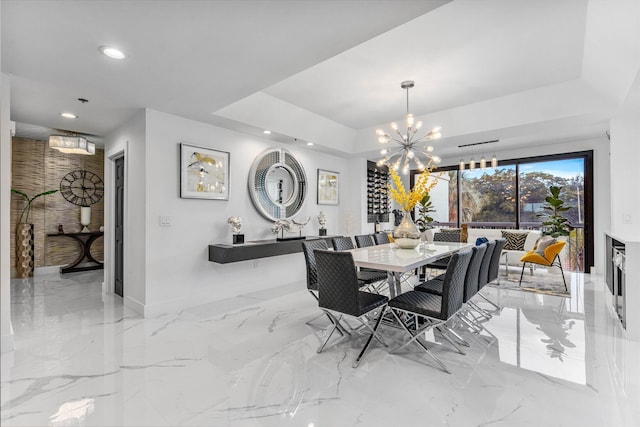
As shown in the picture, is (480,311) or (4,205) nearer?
(4,205)

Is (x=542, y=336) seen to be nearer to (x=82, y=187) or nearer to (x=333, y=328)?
(x=333, y=328)

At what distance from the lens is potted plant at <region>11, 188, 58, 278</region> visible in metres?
5.39

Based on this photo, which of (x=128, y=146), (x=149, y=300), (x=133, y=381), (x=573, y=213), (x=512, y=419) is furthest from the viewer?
(x=573, y=213)

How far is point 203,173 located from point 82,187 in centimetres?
398

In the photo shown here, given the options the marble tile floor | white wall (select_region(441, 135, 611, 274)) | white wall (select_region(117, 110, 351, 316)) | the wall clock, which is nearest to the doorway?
white wall (select_region(117, 110, 351, 316))

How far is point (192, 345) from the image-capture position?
8.89 feet

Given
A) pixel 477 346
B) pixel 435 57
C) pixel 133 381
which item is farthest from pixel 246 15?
pixel 477 346

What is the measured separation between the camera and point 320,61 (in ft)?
8.13

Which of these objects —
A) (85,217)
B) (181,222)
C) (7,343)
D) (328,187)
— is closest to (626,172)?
(328,187)

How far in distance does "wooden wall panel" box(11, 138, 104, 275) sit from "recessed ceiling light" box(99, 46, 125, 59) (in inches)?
193

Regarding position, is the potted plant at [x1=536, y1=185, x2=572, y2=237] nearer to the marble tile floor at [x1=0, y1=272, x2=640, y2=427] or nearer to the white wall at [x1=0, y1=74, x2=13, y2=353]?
the marble tile floor at [x1=0, y1=272, x2=640, y2=427]

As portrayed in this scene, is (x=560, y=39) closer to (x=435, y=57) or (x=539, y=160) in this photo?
(x=435, y=57)

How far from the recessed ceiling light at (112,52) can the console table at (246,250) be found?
2.21 meters

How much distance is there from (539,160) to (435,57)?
15.7 feet
